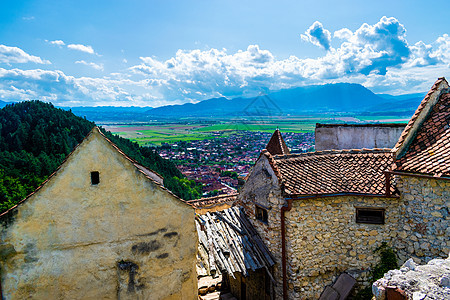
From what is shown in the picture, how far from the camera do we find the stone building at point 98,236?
347 inches

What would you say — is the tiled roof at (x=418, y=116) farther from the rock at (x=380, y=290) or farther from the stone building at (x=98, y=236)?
the stone building at (x=98, y=236)

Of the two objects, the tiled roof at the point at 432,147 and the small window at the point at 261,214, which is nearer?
the tiled roof at the point at 432,147

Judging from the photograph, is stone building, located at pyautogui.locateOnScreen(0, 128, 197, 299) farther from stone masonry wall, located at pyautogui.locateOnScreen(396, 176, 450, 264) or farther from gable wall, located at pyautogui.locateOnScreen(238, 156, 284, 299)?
stone masonry wall, located at pyautogui.locateOnScreen(396, 176, 450, 264)

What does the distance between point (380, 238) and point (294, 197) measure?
4.14 metres

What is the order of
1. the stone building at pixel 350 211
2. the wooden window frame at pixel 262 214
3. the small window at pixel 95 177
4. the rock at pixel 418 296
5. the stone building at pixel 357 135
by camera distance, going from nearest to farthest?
the rock at pixel 418 296, the small window at pixel 95 177, the stone building at pixel 350 211, the wooden window frame at pixel 262 214, the stone building at pixel 357 135

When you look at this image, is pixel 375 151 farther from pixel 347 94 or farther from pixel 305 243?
pixel 347 94

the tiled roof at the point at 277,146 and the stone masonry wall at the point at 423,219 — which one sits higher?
the tiled roof at the point at 277,146

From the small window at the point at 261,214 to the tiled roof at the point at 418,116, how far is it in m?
6.07

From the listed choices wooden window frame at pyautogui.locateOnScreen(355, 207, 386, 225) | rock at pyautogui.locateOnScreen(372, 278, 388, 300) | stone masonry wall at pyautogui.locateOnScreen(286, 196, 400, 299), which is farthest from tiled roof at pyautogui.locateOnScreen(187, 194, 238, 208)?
rock at pyautogui.locateOnScreen(372, 278, 388, 300)

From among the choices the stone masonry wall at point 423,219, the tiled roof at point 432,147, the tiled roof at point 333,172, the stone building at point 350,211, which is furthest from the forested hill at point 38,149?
the tiled roof at point 432,147

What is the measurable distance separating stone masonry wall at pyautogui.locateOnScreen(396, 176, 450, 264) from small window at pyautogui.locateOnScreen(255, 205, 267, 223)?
5.54m

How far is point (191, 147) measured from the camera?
125812mm

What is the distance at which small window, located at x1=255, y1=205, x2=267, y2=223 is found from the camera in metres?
13.7

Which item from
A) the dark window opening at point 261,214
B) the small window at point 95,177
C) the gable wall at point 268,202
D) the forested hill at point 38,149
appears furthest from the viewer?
the forested hill at point 38,149
